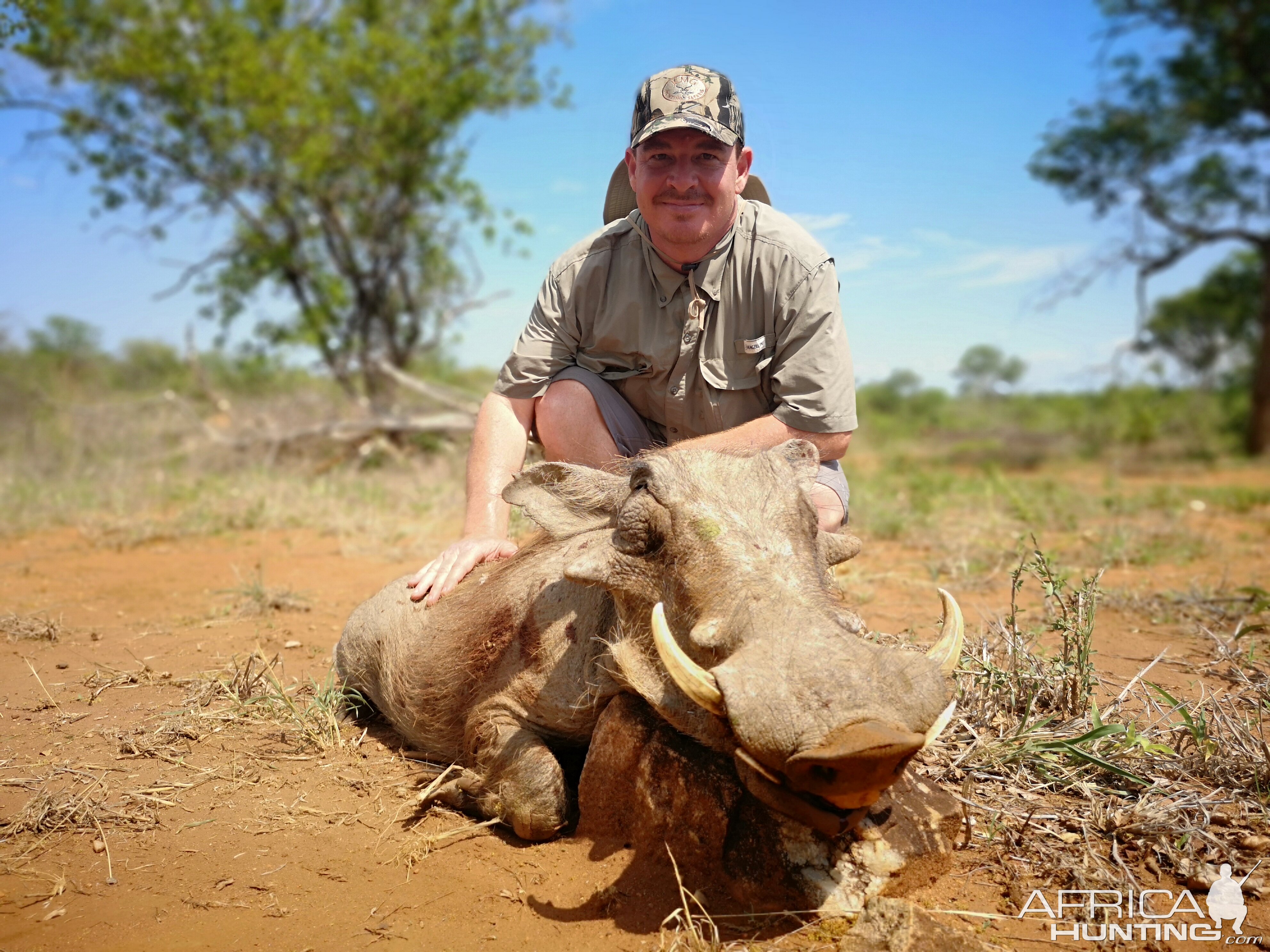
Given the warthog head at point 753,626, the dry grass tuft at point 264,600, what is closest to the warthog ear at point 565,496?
the warthog head at point 753,626

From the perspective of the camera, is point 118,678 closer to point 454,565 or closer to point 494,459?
point 454,565

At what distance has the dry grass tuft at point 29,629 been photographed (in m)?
3.55

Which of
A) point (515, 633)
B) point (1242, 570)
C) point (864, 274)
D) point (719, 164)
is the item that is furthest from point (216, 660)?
point (1242, 570)

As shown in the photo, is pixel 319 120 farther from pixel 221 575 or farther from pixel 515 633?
pixel 515 633

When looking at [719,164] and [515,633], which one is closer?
[515,633]

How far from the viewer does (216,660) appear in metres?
3.38

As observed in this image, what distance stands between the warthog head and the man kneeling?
72 centimetres

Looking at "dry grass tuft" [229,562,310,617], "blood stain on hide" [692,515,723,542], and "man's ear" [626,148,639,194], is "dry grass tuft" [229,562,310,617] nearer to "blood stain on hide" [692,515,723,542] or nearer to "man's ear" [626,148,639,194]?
"man's ear" [626,148,639,194]

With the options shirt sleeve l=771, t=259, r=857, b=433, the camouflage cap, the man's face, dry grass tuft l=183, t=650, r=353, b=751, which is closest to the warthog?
dry grass tuft l=183, t=650, r=353, b=751

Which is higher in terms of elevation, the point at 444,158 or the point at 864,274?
the point at 444,158

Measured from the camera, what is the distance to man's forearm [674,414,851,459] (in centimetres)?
309

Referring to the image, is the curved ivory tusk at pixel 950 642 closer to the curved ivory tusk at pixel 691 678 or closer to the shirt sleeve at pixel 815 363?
the curved ivory tusk at pixel 691 678

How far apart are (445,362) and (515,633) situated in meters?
15.5

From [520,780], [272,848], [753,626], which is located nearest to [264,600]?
[272,848]
